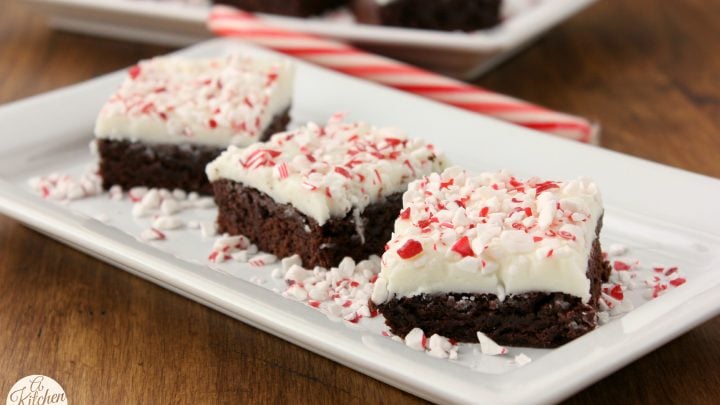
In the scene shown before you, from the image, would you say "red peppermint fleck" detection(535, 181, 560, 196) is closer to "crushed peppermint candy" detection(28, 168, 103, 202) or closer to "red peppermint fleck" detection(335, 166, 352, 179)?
"red peppermint fleck" detection(335, 166, 352, 179)

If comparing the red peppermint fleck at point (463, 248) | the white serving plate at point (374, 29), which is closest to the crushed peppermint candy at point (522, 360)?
the red peppermint fleck at point (463, 248)

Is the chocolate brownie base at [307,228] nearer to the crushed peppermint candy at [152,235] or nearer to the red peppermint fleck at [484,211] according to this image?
the crushed peppermint candy at [152,235]

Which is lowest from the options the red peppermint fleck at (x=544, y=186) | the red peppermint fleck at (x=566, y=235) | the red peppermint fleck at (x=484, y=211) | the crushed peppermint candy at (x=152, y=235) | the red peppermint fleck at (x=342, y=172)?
the crushed peppermint candy at (x=152, y=235)

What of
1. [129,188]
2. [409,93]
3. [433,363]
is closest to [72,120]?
[129,188]

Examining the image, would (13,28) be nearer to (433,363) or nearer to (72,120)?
(72,120)

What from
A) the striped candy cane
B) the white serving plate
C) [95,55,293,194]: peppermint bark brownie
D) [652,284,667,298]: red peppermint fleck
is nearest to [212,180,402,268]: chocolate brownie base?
[95,55,293,194]: peppermint bark brownie
